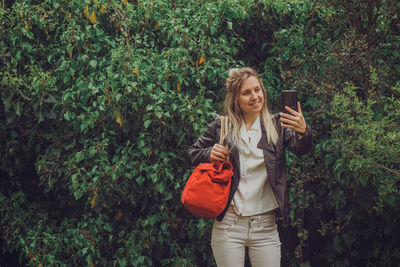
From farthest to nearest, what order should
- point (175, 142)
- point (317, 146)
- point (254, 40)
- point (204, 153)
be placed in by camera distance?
point (254, 40) < point (175, 142) < point (317, 146) < point (204, 153)

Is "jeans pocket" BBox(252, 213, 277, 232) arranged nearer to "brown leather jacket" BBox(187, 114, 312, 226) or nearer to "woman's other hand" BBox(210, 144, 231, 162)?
"brown leather jacket" BBox(187, 114, 312, 226)

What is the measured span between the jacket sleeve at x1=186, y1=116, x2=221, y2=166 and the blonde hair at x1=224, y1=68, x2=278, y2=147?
4.4 inches

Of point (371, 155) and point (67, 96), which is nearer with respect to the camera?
point (371, 155)

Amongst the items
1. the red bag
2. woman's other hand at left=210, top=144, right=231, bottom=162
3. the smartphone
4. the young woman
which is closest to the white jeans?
the young woman

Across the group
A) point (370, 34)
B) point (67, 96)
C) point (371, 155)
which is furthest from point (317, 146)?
point (67, 96)

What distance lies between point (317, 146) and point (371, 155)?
0.73 meters

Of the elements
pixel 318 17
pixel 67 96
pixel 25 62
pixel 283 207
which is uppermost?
pixel 318 17

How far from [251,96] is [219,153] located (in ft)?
1.35

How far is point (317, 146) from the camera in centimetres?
359

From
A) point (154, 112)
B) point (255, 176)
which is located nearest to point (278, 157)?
point (255, 176)

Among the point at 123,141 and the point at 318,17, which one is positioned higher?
the point at 318,17

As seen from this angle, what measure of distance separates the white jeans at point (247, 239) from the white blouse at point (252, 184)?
0.05 m

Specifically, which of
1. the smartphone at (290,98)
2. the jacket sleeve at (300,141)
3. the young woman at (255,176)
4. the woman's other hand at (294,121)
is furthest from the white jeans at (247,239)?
the smartphone at (290,98)

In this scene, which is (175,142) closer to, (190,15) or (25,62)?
(190,15)
